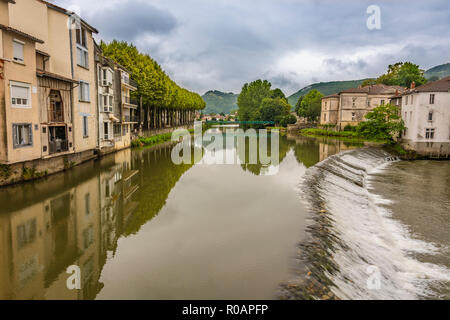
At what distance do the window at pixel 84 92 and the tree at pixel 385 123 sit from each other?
44.0m

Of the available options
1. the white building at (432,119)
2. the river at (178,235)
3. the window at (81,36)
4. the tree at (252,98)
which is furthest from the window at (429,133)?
the tree at (252,98)

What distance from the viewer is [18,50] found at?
20000 millimetres

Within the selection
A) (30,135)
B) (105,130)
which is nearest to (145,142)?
(105,130)

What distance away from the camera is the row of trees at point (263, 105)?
11094 cm

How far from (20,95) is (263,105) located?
9958 centimetres

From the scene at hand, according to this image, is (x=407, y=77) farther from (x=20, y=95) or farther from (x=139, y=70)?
(x=20, y=95)

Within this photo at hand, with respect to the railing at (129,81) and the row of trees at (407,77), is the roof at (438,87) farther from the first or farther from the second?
the row of trees at (407,77)

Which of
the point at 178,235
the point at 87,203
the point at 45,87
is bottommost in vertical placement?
the point at 178,235

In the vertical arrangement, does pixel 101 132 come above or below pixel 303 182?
above
